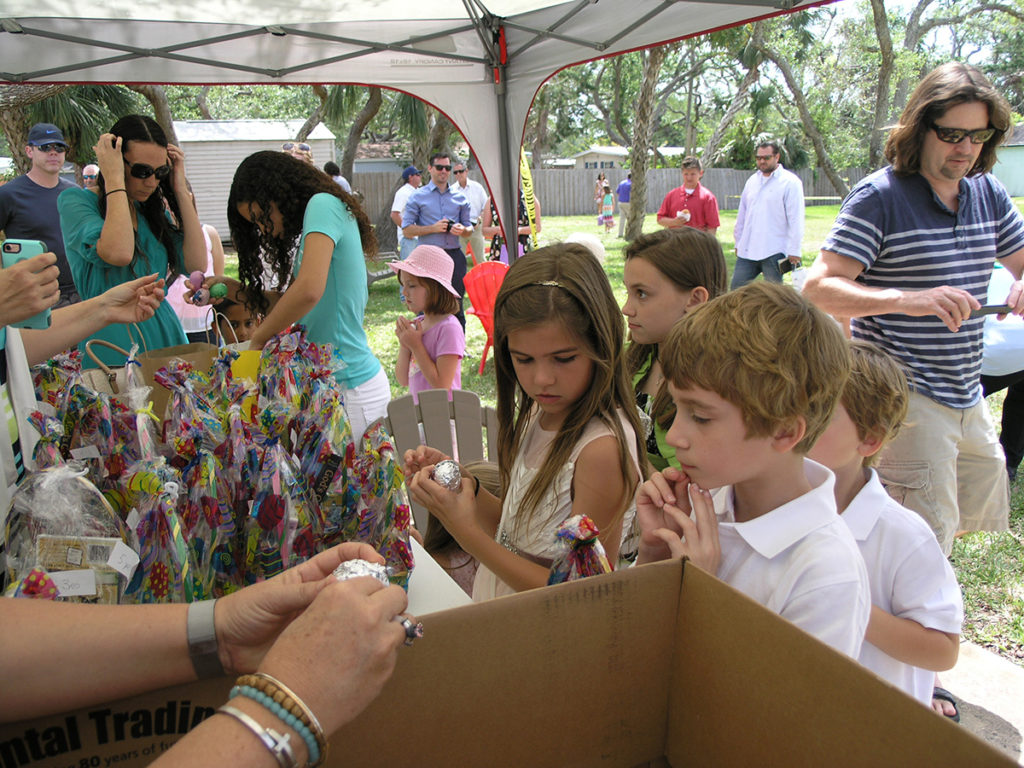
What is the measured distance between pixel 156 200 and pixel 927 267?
3.34 metres

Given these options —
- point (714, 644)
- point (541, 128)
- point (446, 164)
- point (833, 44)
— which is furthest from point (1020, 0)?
point (714, 644)

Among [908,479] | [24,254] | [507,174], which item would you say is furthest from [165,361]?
[507,174]

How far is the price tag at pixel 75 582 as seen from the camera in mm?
1137

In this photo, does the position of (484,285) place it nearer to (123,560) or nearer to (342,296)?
(342,296)

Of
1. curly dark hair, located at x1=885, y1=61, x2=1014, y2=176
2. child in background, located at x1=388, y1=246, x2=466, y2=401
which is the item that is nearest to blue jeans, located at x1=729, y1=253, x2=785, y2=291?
child in background, located at x1=388, y1=246, x2=466, y2=401

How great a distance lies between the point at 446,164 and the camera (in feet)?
27.5

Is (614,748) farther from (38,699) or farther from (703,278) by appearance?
(703,278)

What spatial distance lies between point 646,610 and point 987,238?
2329mm

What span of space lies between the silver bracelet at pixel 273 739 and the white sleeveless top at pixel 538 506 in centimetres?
98

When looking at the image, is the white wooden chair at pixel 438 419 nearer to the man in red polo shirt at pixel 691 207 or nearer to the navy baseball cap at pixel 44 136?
the navy baseball cap at pixel 44 136

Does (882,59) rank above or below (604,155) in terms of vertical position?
below

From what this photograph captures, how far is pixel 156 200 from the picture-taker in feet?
11.0

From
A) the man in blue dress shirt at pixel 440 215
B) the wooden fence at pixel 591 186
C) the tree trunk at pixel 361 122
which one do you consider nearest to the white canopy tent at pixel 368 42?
the man in blue dress shirt at pixel 440 215

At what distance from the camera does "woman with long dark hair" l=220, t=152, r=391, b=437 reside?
2.83m
